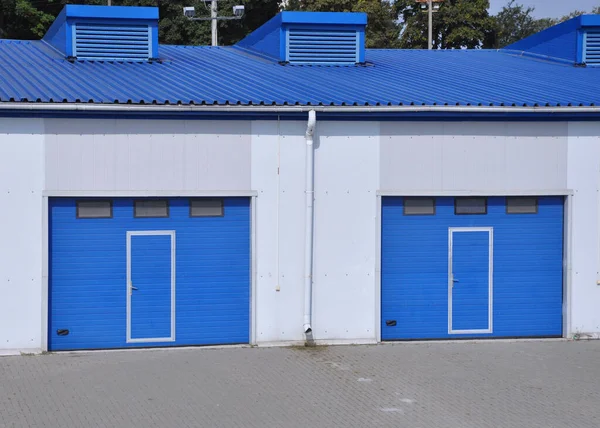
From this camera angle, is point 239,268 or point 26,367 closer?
point 26,367

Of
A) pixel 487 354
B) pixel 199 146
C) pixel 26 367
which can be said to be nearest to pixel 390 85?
pixel 199 146

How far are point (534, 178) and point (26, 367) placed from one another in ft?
27.4

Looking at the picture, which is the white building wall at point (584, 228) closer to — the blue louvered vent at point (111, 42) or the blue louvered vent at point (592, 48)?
the blue louvered vent at point (592, 48)

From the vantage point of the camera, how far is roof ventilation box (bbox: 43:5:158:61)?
1772cm

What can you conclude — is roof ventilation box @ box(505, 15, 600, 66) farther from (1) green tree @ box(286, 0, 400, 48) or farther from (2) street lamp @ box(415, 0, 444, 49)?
(1) green tree @ box(286, 0, 400, 48)

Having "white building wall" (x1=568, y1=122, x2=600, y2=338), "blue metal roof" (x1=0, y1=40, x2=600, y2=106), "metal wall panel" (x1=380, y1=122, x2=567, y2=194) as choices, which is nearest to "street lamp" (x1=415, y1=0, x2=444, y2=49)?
"blue metal roof" (x1=0, y1=40, x2=600, y2=106)

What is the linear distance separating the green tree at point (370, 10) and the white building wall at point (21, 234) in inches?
1268

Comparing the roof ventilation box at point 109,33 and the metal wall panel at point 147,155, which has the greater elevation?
the roof ventilation box at point 109,33

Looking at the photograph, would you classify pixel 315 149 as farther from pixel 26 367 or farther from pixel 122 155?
pixel 26 367

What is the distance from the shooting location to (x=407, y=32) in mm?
47656

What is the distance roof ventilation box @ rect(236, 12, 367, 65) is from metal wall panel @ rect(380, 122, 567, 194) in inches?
192

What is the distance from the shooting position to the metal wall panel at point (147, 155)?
1333 cm

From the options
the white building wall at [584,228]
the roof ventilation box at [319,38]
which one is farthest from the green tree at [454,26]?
the white building wall at [584,228]

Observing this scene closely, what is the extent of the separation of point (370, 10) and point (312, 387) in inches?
1416
